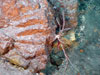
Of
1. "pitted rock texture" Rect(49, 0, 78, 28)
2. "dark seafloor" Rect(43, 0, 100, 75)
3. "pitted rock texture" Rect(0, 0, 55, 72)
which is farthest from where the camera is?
"pitted rock texture" Rect(49, 0, 78, 28)

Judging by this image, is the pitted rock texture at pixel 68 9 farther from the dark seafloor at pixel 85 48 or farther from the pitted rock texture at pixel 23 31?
the pitted rock texture at pixel 23 31

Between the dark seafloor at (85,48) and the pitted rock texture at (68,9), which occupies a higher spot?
the pitted rock texture at (68,9)

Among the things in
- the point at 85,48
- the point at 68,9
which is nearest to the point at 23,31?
the point at 68,9

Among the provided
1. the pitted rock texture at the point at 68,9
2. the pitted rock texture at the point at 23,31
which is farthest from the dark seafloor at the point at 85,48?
the pitted rock texture at the point at 23,31

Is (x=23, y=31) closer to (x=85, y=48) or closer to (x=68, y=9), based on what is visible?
(x=68, y=9)

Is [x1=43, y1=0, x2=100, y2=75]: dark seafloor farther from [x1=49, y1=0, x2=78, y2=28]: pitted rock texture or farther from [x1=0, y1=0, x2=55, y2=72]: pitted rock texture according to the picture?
[x1=0, y1=0, x2=55, y2=72]: pitted rock texture

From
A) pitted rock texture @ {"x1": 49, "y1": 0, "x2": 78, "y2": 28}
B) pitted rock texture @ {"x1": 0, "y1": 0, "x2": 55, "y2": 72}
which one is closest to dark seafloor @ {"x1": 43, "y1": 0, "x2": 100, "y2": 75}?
pitted rock texture @ {"x1": 49, "y1": 0, "x2": 78, "y2": 28}

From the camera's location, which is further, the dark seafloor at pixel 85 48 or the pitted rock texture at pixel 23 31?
the dark seafloor at pixel 85 48

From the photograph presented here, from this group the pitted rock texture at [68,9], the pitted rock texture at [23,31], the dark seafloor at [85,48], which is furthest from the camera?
the pitted rock texture at [68,9]
